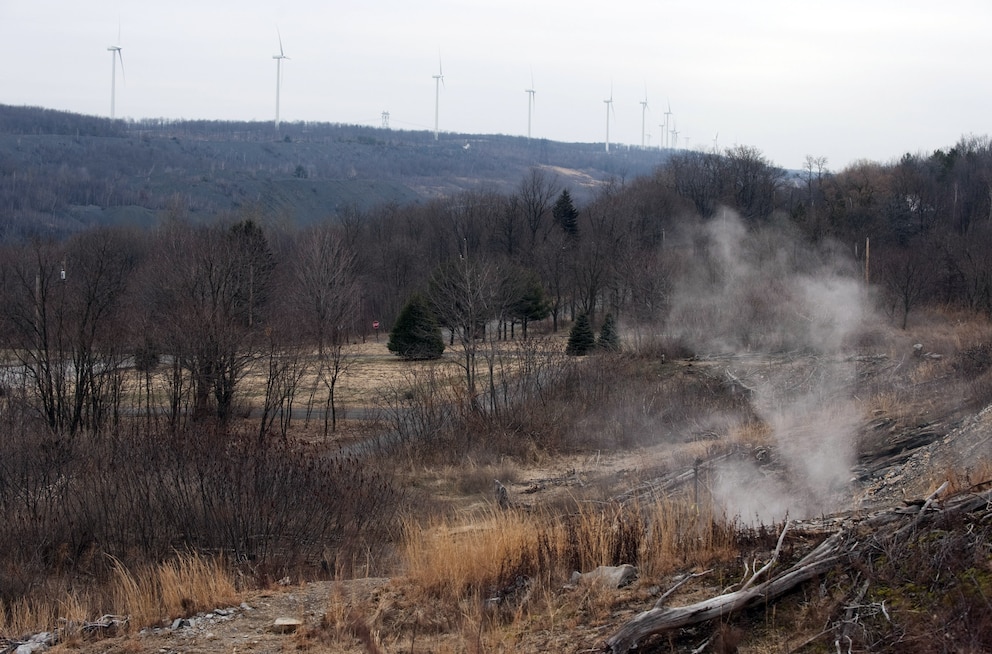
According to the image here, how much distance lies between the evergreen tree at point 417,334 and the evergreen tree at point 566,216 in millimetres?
22678

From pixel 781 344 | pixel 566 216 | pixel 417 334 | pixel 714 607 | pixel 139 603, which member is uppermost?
pixel 566 216

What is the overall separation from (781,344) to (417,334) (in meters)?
15.1

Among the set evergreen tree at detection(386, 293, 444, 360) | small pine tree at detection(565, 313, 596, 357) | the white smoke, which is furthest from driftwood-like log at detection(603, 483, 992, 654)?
evergreen tree at detection(386, 293, 444, 360)

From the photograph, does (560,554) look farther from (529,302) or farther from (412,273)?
(412,273)

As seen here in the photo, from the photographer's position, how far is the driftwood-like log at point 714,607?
4789mm

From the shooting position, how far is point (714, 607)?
4.88m

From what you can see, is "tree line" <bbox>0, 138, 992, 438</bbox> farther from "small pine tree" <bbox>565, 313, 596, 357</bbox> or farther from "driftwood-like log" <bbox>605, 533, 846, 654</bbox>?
"driftwood-like log" <bbox>605, 533, 846, 654</bbox>

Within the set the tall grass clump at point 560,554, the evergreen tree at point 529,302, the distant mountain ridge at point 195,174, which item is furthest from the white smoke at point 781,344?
the distant mountain ridge at point 195,174

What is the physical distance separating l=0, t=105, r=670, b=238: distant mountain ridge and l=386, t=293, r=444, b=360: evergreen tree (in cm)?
3543

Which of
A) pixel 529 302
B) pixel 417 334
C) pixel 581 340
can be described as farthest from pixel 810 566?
pixel 529 302

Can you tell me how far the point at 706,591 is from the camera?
561cm

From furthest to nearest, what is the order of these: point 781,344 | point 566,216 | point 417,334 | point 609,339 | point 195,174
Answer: point 195,174, point 566,216, point 417,334, point 609,339, point 781,344

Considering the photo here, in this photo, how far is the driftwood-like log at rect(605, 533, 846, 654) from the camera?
4789mm

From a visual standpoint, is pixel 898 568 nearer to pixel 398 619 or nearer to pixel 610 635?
pixel 610 635
